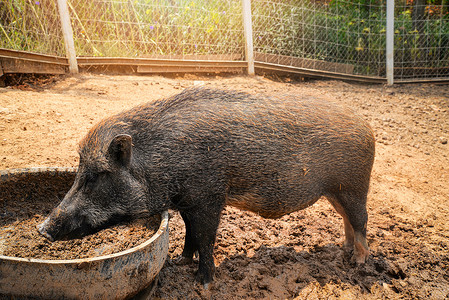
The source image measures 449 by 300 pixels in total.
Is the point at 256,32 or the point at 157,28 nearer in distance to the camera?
the point at 157,28

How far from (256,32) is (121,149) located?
263 inches

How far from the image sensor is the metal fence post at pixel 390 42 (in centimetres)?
934

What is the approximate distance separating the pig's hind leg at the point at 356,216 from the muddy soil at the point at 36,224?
5.21 ft

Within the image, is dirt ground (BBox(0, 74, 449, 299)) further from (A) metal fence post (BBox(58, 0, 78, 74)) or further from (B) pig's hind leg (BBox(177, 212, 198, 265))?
(A) metal fence post (BBox(58, 0, 78, 74))

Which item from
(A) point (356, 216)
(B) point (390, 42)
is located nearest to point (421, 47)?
(B) point (390, 42)

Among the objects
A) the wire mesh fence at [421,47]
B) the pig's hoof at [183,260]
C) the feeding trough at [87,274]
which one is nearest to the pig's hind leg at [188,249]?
the pig's hoof at [183,260]

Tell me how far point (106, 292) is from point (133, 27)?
6.57 metres

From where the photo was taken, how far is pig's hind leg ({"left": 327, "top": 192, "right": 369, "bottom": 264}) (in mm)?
A: 3283

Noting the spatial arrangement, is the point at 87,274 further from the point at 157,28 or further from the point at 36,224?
the point at 157,28

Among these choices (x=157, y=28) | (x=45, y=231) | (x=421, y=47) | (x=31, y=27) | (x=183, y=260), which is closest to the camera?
(x=45, y=231)

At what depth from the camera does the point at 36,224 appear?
117 inches

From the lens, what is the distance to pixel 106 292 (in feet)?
6.95

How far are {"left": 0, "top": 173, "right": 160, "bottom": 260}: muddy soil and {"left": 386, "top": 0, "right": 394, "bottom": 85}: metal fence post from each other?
A: 8528 mm

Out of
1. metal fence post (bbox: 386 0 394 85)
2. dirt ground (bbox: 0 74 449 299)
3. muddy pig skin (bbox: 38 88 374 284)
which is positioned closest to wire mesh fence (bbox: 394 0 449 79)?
metal fence post (bbox: 386 0 394 85)
